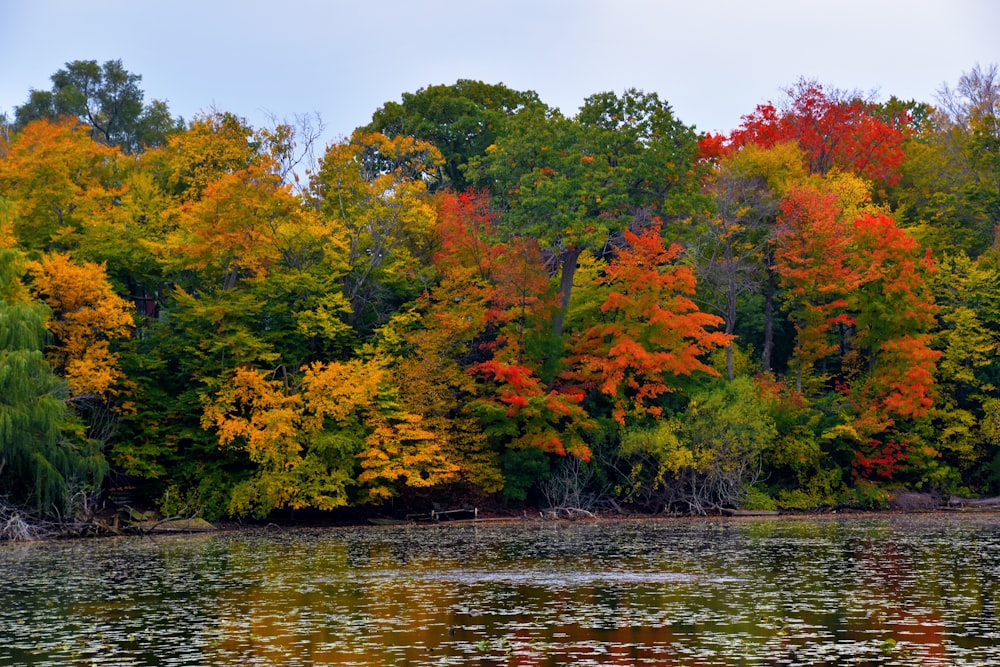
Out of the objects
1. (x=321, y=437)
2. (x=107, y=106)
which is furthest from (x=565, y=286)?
(x=107, y=106)

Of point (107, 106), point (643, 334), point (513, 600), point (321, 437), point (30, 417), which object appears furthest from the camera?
point (107, 106)

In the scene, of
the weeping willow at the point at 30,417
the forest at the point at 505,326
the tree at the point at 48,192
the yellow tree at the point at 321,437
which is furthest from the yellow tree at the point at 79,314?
the yellow tree at the point at 321,437

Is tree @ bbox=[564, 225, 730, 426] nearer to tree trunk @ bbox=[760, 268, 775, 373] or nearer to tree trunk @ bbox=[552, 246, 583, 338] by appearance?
tree trunk @ bbox=[552, 246, 583, 338]

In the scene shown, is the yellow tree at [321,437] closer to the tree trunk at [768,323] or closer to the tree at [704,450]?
the tree at [704,450]

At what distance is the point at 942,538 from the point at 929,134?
1986 inches

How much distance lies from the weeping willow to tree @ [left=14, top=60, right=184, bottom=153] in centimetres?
5459

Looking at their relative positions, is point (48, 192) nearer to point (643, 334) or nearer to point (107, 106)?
point (643, 334)

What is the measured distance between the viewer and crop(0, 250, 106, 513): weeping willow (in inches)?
1919

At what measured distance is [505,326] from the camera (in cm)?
6481

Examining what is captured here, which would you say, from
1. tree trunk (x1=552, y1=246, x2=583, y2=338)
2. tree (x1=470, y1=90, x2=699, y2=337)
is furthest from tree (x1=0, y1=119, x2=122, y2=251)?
tree trunk (x1=552, y1=246, x2=583, y2=338)

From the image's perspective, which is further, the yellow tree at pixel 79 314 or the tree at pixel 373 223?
the tree at pixel 373 223

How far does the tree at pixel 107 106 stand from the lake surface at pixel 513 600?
62.5 metres

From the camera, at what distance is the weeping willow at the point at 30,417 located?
48.8 metres

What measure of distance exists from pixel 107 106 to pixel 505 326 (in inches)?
2290
